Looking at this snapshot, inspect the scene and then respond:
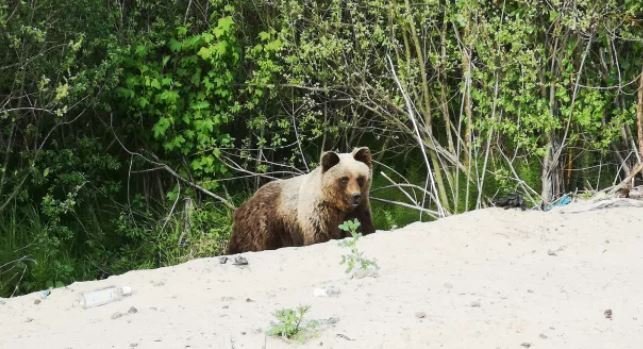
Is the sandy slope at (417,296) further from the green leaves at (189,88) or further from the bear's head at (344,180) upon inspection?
the green leaves at (189,88)

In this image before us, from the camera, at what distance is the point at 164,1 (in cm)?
1120

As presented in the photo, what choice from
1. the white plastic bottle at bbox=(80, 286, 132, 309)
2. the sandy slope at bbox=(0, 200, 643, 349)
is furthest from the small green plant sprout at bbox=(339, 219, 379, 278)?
the white plastic bottle at bbox=(80, 286, 132, 309)

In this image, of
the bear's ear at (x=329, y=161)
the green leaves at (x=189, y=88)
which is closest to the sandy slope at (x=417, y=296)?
the bear's ear at (x=329, y=161)

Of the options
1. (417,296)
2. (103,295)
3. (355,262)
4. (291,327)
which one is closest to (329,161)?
(355,262)

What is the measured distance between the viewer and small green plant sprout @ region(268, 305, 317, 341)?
16.9 ft

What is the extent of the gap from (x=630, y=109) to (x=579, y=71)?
63cm

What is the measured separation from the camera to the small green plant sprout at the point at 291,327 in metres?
5.15

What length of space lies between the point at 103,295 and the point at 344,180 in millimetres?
3313

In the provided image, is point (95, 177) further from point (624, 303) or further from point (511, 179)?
point (624, 303)

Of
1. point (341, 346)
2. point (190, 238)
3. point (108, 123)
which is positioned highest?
point (341, 346)

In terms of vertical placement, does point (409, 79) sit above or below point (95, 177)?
above

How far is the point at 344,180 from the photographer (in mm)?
9180

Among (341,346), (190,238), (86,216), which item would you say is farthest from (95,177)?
(341,346)

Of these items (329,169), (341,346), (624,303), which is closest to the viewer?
(341,346)
